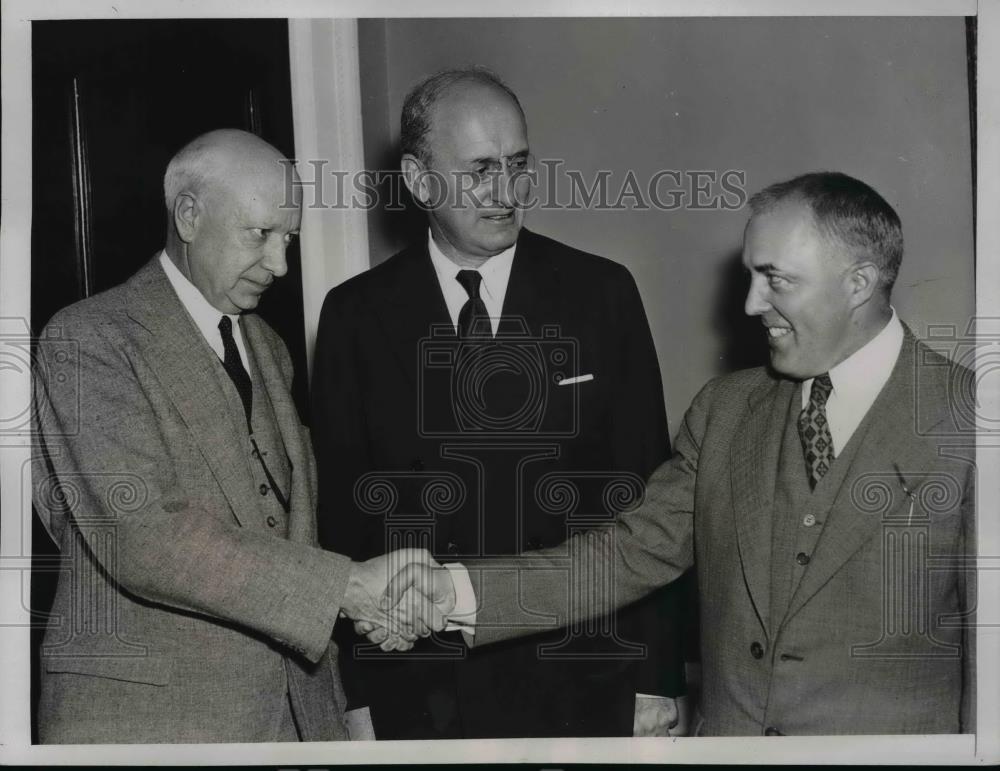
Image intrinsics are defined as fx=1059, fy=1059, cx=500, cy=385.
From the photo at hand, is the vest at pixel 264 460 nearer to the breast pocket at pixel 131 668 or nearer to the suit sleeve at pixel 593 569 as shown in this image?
the breast pocket at pixel 131 668

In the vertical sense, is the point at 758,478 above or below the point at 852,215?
below

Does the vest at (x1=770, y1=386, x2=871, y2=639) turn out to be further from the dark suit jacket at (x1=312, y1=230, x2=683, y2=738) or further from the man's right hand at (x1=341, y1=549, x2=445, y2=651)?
the man's right hand at (x1=341, y1=549, x2=445, y2=651)

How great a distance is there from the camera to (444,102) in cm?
222

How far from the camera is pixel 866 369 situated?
2.03 metres

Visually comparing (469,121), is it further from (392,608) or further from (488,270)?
(392,608)

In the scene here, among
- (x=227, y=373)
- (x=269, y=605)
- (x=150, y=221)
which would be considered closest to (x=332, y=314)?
(x=227, y=373)

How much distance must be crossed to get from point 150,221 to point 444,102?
25.8 inches

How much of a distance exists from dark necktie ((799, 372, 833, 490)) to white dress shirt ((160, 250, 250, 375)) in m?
1.16

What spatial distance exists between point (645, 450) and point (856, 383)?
1.51 ft

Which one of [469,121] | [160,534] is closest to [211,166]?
[469,121]

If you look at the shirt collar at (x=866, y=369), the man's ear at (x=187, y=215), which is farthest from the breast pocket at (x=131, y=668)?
the shirt collar at (x=866, y=369)

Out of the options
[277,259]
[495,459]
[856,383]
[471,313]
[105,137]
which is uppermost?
[105,137]

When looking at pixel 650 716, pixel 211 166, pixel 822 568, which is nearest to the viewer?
pixel 822 568

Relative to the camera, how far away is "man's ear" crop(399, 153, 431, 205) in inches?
88.6
